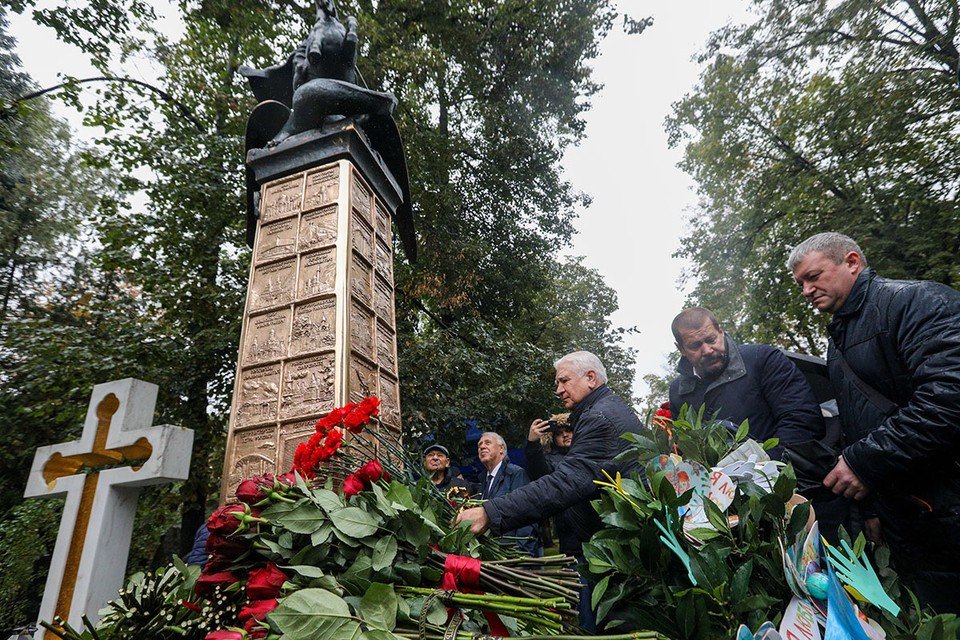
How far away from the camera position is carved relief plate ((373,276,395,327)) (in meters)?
3.72

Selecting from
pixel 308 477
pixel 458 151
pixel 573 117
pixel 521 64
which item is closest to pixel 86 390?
pixel 308 477

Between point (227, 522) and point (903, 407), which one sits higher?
point (903, 407)

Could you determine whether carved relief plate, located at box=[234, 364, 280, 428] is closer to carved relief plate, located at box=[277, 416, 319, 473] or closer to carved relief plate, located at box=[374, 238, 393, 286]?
carved relief plate, located at box=[277, 416, 319, 473]

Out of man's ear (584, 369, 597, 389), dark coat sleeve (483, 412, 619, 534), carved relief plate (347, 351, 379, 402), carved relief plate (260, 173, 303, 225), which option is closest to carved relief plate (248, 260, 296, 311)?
carved relief plate (260, 173, 303, 225)

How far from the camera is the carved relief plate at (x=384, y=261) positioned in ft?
12.7

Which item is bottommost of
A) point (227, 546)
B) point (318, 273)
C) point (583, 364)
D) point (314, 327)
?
point (227, 546)

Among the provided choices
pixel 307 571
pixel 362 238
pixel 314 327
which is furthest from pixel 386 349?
pixel 307 571

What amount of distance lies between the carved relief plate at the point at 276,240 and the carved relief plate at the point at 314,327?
48 cm

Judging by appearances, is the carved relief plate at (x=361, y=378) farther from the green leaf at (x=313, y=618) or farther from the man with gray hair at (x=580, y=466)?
the green leaf at (x=313, y=618)

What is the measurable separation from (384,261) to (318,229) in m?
0.66

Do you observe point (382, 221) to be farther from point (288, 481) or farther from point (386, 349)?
point (288, 481)

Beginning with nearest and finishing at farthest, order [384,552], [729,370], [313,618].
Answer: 1. [313,618]
2. [384,552]
3. [729,370]

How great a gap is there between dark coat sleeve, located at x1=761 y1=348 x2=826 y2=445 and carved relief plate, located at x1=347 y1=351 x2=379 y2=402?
7.01 feet

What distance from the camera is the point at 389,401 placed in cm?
354
